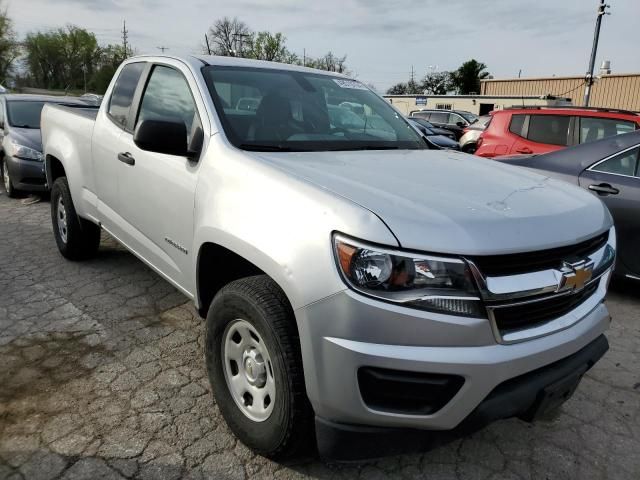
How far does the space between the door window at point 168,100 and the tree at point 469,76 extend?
66569 millimetres

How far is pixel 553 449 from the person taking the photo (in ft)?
8.09

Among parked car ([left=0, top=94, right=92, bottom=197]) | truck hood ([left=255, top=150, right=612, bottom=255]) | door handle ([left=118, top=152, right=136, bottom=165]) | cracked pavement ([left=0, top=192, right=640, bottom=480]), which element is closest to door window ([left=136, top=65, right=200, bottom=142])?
door handle ([left=118, top=152, right=136, bottom=165])

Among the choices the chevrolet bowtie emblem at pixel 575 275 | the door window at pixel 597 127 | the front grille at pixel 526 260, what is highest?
the door window at pixel 597 127

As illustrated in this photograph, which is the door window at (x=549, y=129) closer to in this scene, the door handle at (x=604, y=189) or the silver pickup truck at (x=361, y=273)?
the door handle at (x=604, y=189)

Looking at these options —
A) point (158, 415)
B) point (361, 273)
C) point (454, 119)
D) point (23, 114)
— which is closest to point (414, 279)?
point (361, 273)

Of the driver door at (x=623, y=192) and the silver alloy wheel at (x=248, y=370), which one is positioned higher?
the driver door at (x=623, y=192)

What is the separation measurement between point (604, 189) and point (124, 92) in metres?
3.83

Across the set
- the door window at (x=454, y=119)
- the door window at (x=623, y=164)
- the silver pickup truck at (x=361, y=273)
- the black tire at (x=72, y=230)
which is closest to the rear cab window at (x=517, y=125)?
the door window at (x=623, y=164)

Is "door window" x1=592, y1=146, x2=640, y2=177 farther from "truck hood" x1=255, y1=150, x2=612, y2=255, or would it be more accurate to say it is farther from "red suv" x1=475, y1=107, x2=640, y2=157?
"red suv" x1=475, y1=107, x2=640, y2=157

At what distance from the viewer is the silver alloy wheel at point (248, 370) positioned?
2154mm

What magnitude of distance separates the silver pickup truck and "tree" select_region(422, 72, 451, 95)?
73.0 meters

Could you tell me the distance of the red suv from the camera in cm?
711

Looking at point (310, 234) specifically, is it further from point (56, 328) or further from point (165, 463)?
point (56, 328)

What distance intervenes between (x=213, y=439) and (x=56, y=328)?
1696 millimetres
